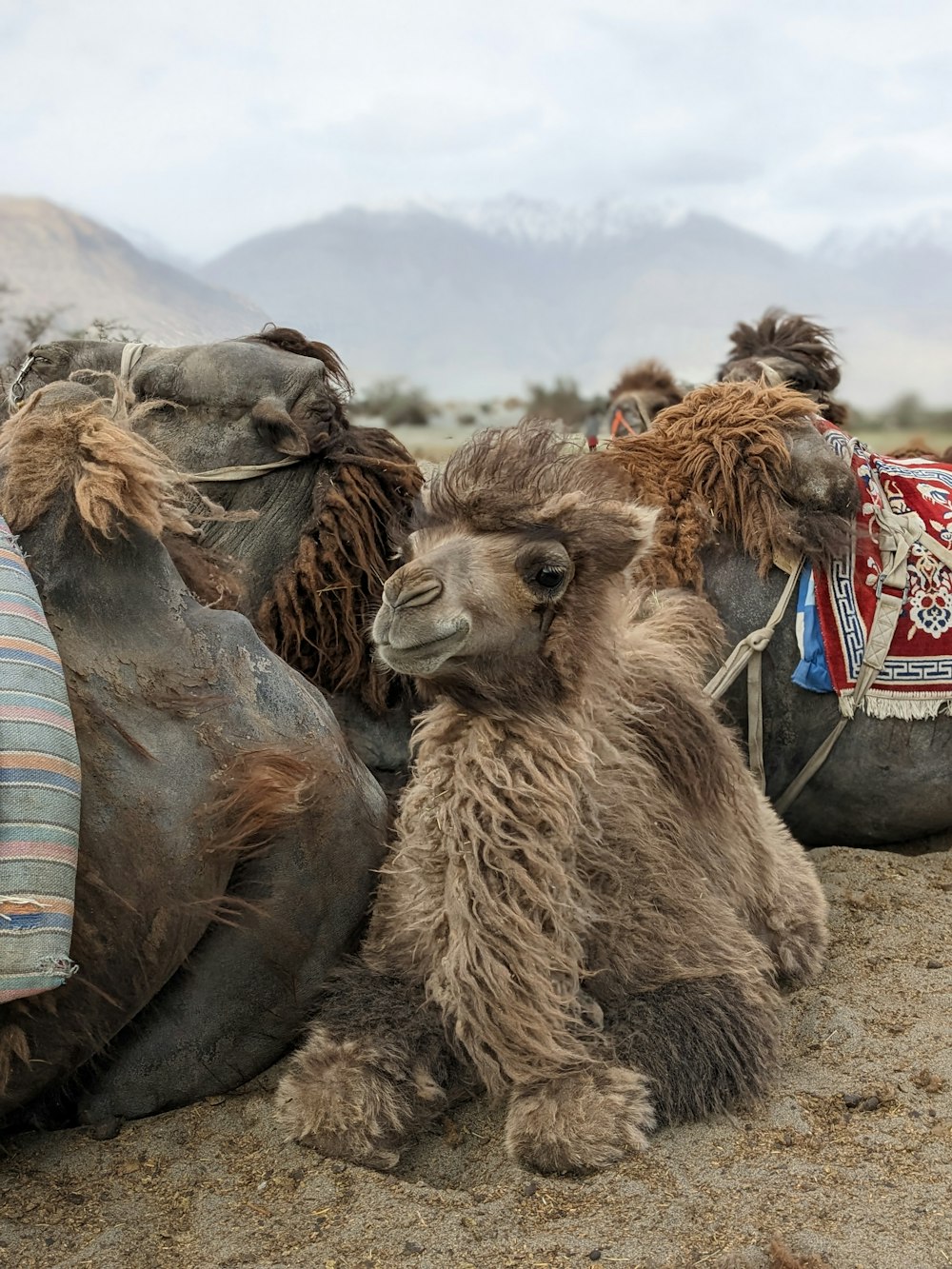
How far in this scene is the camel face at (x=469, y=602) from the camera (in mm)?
2623

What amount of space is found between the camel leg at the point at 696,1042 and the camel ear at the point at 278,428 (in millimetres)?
1670

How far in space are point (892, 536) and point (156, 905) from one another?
8.10ft

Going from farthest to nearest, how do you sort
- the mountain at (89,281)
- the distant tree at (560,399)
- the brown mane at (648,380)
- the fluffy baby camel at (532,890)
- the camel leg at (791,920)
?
the distant tree at (560,399) < the brown mane at (648,380) < the mountain at (89,281) < the camel leg at (791,920) < the fluffy baby camel at (532,890)

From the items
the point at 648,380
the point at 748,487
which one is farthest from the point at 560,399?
the point at 748,487

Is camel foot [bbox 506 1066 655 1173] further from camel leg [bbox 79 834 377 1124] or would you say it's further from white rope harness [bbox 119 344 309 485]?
white rope harness [bbox 119 344 309 485]

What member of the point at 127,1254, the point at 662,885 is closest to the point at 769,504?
the point at 662,885

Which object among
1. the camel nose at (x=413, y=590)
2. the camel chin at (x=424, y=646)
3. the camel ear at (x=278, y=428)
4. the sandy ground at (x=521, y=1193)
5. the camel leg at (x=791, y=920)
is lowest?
the sandy ground at (x=521, y=1193)

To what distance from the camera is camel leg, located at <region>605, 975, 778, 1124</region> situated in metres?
2.71

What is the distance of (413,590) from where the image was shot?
2.62 meters

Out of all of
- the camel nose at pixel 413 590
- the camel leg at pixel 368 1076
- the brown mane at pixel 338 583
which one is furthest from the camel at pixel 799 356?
the camel leg at pixel 368 1076

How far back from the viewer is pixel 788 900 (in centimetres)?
332

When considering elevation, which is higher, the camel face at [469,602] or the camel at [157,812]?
the camel face at [469,602]

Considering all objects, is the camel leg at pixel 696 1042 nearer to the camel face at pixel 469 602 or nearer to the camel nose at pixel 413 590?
the camel face at pixel 469 602

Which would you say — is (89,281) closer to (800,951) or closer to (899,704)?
(899,704)
